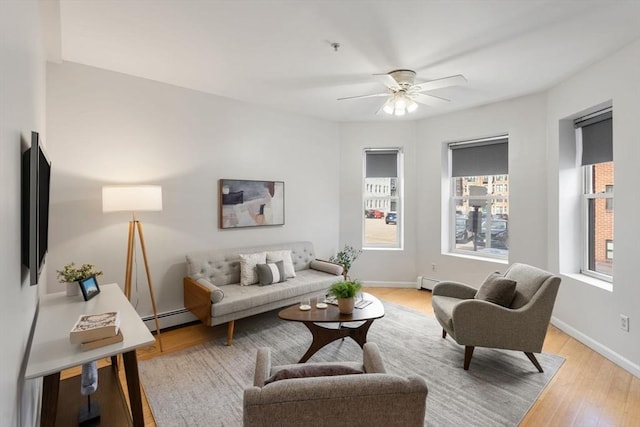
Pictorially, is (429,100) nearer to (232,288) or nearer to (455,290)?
(455,290)

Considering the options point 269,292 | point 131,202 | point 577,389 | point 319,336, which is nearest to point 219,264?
point 269,292

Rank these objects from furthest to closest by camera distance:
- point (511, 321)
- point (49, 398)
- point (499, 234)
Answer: point (499, 234) < point (511, 321) < point (49, 398)

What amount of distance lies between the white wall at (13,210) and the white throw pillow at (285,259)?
253 centimetres

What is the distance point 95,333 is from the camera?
1.53 metres

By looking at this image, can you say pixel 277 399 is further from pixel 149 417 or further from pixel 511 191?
pixel 511 191

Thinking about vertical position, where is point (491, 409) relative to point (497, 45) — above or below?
below

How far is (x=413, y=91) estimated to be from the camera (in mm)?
3342

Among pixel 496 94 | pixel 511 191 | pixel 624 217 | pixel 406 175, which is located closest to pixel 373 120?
pixel 406 175

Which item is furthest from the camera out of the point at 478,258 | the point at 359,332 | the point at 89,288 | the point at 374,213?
the point at 374,213

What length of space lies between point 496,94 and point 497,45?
1404 mm

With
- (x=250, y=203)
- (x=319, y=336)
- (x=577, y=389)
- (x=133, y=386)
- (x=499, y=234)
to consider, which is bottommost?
(x=577, y=389)

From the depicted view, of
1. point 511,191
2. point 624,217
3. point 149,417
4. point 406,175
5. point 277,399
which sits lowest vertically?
point 149,417

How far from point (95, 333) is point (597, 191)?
4.53 meters

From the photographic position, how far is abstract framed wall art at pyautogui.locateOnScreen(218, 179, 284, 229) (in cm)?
399
